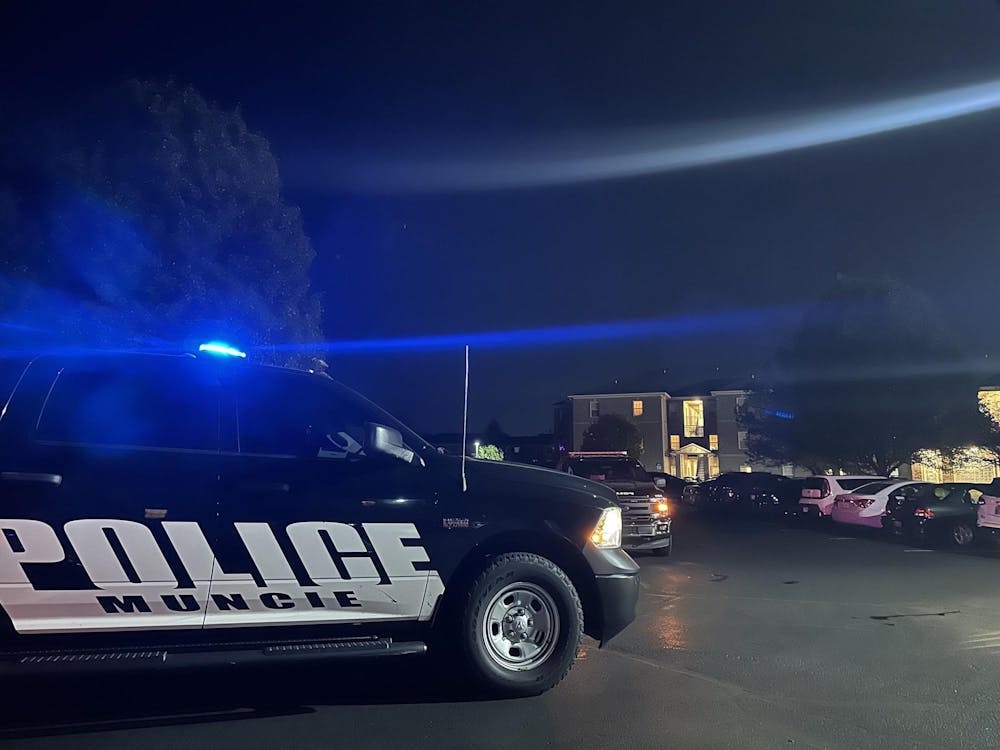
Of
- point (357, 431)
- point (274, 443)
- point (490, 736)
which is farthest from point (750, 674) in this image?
point (274, 443)

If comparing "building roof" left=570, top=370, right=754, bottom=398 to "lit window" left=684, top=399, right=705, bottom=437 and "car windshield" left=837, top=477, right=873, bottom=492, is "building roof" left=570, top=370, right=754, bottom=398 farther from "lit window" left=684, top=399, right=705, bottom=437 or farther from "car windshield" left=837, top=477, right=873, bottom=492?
"car windshield" left=837, top=477, right=873, bottom=492

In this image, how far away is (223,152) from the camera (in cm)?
1112

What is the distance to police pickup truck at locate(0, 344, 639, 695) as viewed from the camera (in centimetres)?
471

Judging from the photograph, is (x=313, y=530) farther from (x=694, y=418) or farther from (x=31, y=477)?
(x=694, y=418)

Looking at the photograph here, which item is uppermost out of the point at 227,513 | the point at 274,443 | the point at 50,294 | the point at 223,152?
the point at 223,152

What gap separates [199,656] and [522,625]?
1.98 meters

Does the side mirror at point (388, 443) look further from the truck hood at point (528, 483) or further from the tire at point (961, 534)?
the tire at point (961, 534)

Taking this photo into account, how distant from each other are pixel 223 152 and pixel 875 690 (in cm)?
967

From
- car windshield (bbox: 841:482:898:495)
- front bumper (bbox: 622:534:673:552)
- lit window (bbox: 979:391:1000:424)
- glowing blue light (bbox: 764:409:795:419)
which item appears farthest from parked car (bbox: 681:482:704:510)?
front bumper (bbox: 622:534:673:552)

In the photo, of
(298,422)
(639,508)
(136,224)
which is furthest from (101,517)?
(639,508)

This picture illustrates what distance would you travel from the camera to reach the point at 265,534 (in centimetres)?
499

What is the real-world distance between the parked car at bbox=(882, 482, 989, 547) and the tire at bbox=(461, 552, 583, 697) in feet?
47.0

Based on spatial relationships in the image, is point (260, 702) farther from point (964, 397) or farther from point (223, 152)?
point (964, 397)

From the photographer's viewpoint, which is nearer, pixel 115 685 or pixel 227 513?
pixel 227 513
